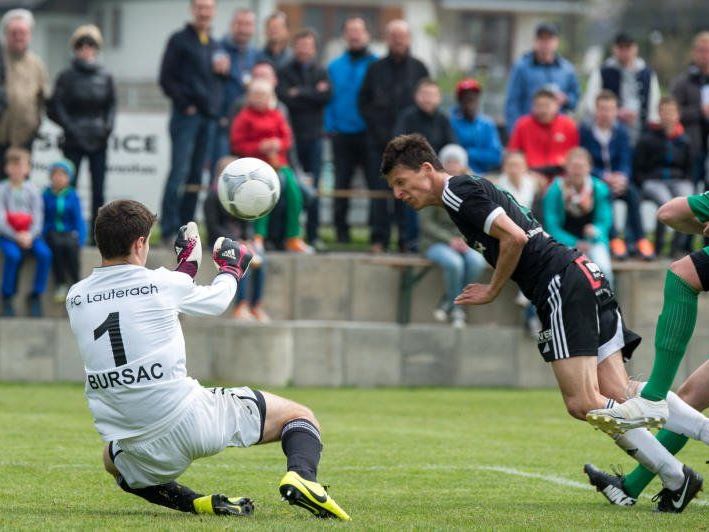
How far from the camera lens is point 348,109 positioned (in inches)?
632

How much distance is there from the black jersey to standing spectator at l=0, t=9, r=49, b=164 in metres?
8.88

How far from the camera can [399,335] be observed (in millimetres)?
15055

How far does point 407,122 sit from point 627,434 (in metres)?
8.40

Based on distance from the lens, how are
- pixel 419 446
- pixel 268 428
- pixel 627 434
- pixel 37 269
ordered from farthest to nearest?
pixel 37 269 < pixel 419 446 < pixel 627 434 < pixel 268 428

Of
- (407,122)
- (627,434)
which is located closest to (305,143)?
(407,122)

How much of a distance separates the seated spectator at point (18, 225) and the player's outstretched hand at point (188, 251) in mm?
7924

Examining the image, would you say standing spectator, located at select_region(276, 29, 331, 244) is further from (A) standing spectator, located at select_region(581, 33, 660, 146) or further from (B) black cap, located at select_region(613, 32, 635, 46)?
(B) black cap, located at select_region(613, 32, 635, 46)

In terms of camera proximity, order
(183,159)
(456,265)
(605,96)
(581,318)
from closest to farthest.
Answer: (581,318)
(456,265)
(183,159)
(605,96)

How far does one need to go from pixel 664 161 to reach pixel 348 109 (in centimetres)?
377

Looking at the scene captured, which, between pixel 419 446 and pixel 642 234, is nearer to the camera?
pixel 419 446

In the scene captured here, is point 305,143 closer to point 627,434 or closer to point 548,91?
point 548,91

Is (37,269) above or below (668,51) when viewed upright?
below

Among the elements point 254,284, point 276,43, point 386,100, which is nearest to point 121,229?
point 254,284

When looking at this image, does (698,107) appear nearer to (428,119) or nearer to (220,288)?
(428,119)
